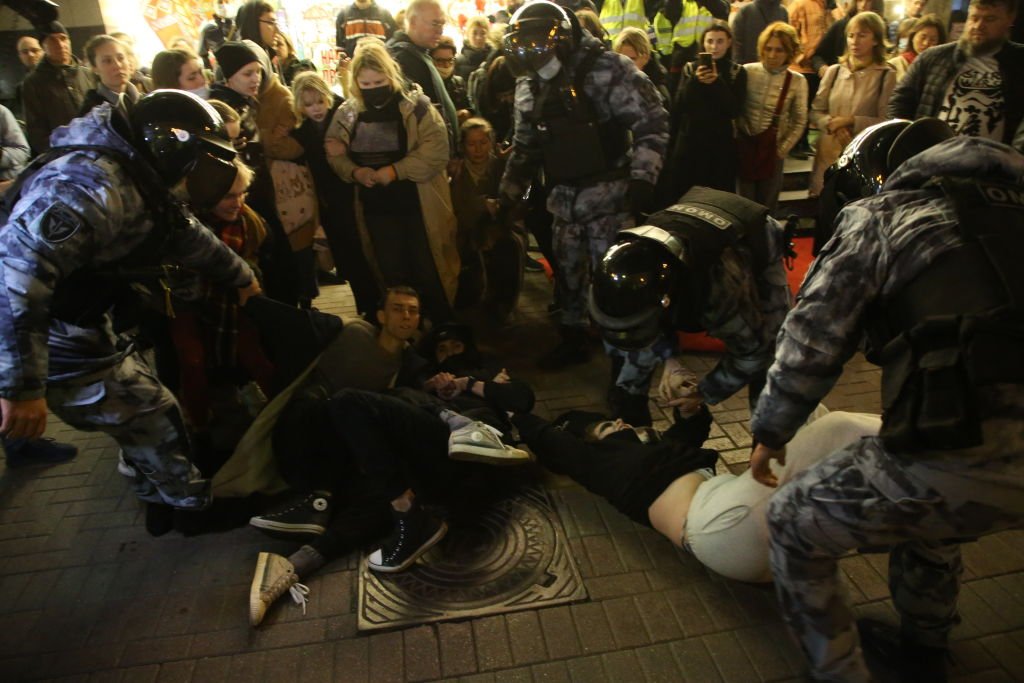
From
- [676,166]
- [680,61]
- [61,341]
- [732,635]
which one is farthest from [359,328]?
[680,61]

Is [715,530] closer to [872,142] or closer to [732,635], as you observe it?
[732,635]

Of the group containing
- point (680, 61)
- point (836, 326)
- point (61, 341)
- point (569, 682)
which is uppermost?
point (680, 61)

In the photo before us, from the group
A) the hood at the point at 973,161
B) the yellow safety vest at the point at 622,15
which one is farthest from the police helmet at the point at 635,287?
the yellow safety vest at the point at 622,15

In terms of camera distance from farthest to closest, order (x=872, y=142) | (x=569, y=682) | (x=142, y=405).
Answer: (x=142, y=405) < (x=569, y=682) < (x=872, y=142)

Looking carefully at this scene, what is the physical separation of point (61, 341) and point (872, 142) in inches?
122

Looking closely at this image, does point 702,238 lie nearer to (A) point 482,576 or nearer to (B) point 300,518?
(A) point 482,576

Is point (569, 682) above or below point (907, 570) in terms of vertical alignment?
below

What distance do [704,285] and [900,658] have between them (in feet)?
4.93

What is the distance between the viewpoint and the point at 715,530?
2406 millimetres

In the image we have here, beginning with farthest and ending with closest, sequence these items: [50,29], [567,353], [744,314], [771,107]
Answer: [771,107]
[50,29]
[567,353]
[744,314]

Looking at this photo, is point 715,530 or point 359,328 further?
point 359,328

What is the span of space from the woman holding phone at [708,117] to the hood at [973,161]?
12.1 ft

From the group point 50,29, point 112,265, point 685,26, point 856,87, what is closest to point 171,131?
point 112,265

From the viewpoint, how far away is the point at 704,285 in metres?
2.61
